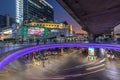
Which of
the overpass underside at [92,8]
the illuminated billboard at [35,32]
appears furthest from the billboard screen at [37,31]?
the overpass underside at [92,8]

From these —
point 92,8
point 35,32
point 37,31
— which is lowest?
point 92,8

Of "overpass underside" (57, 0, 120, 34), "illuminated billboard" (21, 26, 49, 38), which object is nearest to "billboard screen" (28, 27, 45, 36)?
"illuminated billboard" (21, 26, 49, 38)

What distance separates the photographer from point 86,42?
59969 mm

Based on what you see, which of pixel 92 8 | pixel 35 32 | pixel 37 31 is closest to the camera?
pixel 92 8

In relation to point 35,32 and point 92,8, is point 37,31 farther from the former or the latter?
point 92,8

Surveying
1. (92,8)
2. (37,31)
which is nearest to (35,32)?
(37,31)

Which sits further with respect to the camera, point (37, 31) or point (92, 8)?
point (37, 31)

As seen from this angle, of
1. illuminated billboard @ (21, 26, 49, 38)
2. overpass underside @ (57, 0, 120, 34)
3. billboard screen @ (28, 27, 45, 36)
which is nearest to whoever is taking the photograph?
overpass underside @ (57, 0, 120, 34)

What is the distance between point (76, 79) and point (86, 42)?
23.0m

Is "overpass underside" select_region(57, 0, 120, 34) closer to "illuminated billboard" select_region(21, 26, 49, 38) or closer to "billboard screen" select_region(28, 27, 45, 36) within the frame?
"illuminated billboard" select_region(21, 26, 49, 38)

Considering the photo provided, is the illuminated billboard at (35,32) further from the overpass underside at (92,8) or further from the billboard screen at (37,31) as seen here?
the overpass underside at (92,8)

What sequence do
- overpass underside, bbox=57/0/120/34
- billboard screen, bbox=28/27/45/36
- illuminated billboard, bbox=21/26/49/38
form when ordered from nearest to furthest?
overpass underside, bbox=57/0/120/34, illuminated billboard, bbox=21/26/49/38, billboard screen, bbox=28/27/45/36

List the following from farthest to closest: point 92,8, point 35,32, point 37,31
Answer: point 37,31 → point 35,32 → point 92,8

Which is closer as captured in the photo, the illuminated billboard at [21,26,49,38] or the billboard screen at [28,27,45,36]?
the illuminated billboard at [21,26,49,38]
